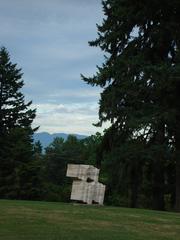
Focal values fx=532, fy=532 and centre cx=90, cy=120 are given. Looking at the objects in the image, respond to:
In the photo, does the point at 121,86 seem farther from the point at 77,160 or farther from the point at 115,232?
the point at 77,160

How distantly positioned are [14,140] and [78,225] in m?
37.5

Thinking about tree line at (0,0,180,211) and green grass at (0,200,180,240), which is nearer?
green grass at (0,200,180,240)

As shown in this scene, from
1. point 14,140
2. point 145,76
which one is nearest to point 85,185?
point 145,76

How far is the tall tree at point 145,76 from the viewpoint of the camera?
2311 cm

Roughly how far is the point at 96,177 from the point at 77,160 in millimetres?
57360

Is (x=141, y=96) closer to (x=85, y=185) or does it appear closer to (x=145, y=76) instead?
(x=145, y=76)

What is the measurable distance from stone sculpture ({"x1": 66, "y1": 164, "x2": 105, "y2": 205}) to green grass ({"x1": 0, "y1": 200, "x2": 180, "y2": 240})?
16.0 feet

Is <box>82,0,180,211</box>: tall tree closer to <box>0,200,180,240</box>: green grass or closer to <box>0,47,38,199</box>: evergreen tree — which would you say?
<box>0,200,180,240</box>: green grass

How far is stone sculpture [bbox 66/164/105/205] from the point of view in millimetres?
19609

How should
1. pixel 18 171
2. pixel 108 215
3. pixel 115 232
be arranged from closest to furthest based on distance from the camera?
pixel 115 232 < pixel 108 215 < pixel 18 171

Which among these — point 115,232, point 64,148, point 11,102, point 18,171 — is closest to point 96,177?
point 115,232

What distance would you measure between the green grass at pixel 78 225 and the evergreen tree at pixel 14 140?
1158 inches

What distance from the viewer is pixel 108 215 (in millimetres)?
14406

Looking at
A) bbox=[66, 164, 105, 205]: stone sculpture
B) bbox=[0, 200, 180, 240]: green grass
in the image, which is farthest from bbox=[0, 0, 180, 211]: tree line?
bbox=[0, 200, 180, 240]: green grass
